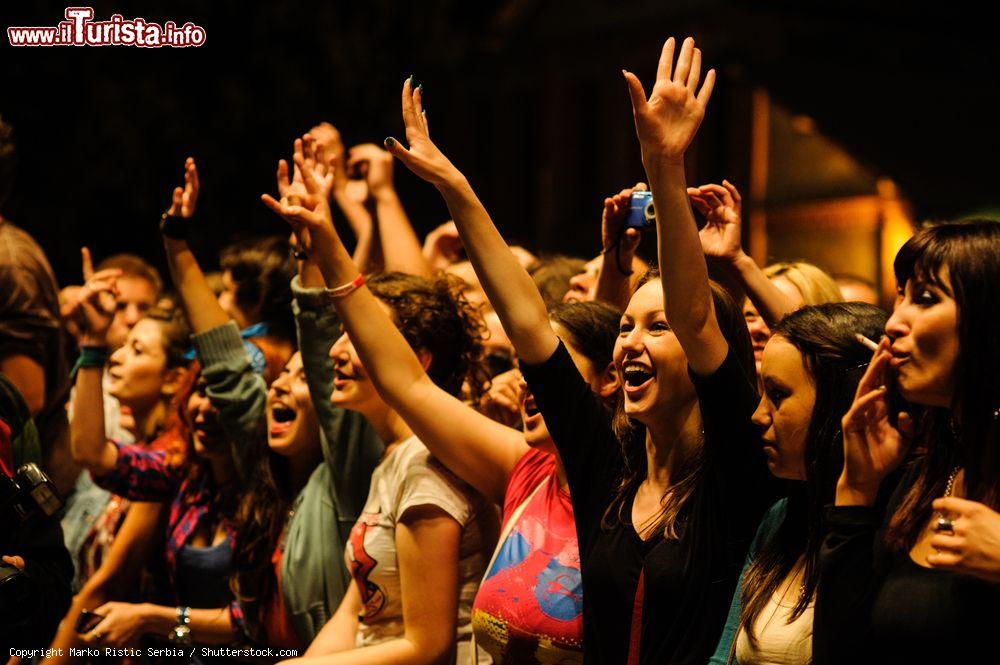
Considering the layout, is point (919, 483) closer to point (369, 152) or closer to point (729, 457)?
point (729, 457)

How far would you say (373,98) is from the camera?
768cm

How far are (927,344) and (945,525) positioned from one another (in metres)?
0.25

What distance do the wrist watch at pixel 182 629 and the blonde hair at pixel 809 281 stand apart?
1.62 m

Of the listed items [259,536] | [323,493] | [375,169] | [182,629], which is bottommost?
[182,629]

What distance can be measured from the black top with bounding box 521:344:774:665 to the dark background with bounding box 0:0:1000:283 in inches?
182

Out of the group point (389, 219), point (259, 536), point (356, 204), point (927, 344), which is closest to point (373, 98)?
point (356, 204)

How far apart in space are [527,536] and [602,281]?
0.75m

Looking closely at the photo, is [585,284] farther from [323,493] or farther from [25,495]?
[25,495]

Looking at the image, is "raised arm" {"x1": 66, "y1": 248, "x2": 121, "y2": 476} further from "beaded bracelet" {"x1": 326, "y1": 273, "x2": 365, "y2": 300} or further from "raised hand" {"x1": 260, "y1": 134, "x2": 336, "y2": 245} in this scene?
"beaded bracelet" {"x1": 326, "y1": 273, "x2": 365, "y2": 300}

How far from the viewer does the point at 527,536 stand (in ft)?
7.69

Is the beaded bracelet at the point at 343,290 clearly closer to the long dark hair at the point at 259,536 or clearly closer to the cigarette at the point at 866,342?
the long dark hair at the point at 259,536

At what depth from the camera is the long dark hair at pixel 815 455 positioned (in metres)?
1.93

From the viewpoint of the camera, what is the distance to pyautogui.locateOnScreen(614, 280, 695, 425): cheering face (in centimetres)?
211

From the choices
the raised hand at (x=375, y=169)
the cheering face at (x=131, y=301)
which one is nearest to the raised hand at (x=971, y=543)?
the raised hand at (x=375, y=169)
